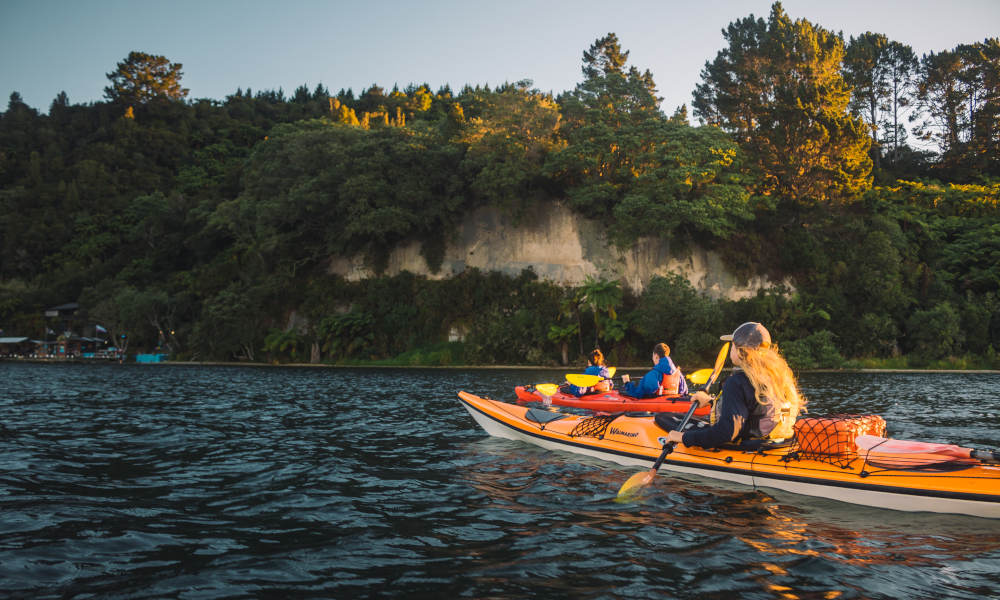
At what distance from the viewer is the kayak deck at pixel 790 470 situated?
212 inches

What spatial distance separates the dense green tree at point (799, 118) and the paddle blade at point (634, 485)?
30124 millimetres

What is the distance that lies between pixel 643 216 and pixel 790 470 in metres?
26.4

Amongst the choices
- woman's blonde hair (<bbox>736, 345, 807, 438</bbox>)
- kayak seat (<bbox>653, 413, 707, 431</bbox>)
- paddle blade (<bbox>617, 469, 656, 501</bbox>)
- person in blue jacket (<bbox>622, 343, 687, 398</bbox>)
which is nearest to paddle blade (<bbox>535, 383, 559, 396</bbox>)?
person in blue jacket (<bbox>622, 343, 687, 398</bbox>)

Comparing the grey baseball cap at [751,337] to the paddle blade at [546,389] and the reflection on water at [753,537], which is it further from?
→ the paddle blade at [546,389]

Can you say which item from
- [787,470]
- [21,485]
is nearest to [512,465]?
[787,470]

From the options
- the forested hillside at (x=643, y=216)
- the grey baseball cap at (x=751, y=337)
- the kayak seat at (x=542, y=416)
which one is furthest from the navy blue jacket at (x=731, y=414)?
the forested hillside at (x=643, y=216)

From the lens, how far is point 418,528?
5.31 meters

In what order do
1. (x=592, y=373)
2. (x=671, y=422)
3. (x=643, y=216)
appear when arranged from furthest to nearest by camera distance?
(x=643, y=216) → (x=592, y=373) → (x=671, y=422)

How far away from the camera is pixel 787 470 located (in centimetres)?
616

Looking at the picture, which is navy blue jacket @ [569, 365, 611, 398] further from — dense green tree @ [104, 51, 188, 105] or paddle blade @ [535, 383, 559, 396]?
dense green tree @ [104, 51, 188, 105]

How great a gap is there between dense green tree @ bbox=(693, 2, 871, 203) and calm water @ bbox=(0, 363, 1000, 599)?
24925mm

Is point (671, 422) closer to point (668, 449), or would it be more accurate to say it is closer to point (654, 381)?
point (668, 449)

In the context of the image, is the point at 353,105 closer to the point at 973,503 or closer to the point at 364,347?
the point at 364,347

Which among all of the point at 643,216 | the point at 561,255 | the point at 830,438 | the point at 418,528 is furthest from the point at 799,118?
the point at 418,528
